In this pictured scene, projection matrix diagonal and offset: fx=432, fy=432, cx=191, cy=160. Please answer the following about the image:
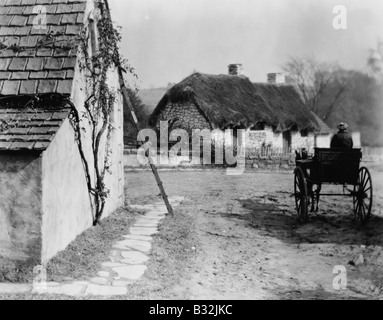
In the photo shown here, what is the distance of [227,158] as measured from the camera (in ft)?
87.4

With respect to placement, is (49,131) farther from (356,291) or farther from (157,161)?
(157,161)

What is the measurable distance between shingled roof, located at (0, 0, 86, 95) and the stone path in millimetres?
2767

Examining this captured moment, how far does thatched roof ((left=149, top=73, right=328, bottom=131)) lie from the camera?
2936cm

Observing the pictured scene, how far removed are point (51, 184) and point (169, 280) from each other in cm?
217

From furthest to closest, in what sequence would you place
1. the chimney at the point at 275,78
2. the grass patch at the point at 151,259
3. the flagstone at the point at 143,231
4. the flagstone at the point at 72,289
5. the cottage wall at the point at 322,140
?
1. the chimney at the point at 275,78
2. the cottage wall at the point at 322,140
3. the flagstone at the point at 143,231
4. the grass patch at the point at 151,259
5. the flagstone at the point at 72,289

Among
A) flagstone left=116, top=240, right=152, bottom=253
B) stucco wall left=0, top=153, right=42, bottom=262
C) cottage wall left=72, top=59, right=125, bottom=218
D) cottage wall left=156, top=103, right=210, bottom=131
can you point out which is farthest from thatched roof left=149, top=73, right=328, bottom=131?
stucco wall left=0, top=153, right=42, bottom=262

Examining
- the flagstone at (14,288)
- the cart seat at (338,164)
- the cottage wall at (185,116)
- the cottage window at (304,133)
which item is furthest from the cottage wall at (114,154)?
the cottage window at (304,133)

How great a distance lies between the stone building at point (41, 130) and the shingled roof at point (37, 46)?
0.02 meters

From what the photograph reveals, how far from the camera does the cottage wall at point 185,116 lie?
2937cm

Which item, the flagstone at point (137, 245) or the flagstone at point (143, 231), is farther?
the flagstone at point (143, 231)

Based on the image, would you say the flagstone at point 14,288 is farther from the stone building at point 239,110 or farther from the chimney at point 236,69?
the chimney at point 236,69

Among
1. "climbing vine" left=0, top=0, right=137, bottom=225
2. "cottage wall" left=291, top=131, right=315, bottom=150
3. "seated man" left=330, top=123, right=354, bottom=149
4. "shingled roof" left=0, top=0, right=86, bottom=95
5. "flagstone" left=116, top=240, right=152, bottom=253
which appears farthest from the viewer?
"cottage wall" left=291, top=131, right=315, bottom=150

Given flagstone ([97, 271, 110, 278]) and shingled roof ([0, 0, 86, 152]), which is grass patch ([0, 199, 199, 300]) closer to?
flagstone ([97, 271, 110, 278])
